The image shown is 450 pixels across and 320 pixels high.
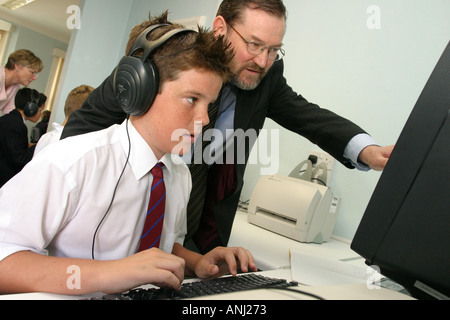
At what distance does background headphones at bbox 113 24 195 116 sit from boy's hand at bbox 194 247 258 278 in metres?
0.34

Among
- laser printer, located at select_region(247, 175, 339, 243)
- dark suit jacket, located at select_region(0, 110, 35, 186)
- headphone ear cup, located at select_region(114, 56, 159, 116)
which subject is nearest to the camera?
headphone ear cup, located at select_region(114, 56, 159, 116)

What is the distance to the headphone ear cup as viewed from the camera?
68 cm

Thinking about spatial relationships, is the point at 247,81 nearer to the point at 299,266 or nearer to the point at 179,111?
the point at 179,111

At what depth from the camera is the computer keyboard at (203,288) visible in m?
0.47

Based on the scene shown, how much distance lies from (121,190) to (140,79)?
226mm

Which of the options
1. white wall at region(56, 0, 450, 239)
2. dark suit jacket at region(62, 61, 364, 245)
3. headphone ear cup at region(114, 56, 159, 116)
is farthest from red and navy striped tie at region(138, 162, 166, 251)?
white wall at region(56, 0, 450, 239)

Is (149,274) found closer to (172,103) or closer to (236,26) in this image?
(172,103)

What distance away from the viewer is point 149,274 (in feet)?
1.65

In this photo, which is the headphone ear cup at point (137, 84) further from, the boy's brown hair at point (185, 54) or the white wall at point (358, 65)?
the white wall at point (358, 65)

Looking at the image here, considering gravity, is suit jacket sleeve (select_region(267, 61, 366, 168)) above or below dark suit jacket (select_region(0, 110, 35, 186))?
above

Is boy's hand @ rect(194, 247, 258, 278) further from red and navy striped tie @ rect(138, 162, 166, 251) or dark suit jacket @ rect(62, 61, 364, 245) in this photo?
dark suit jacket @ rect(62, 61, 364, 245)

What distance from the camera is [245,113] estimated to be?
3.84 feet
